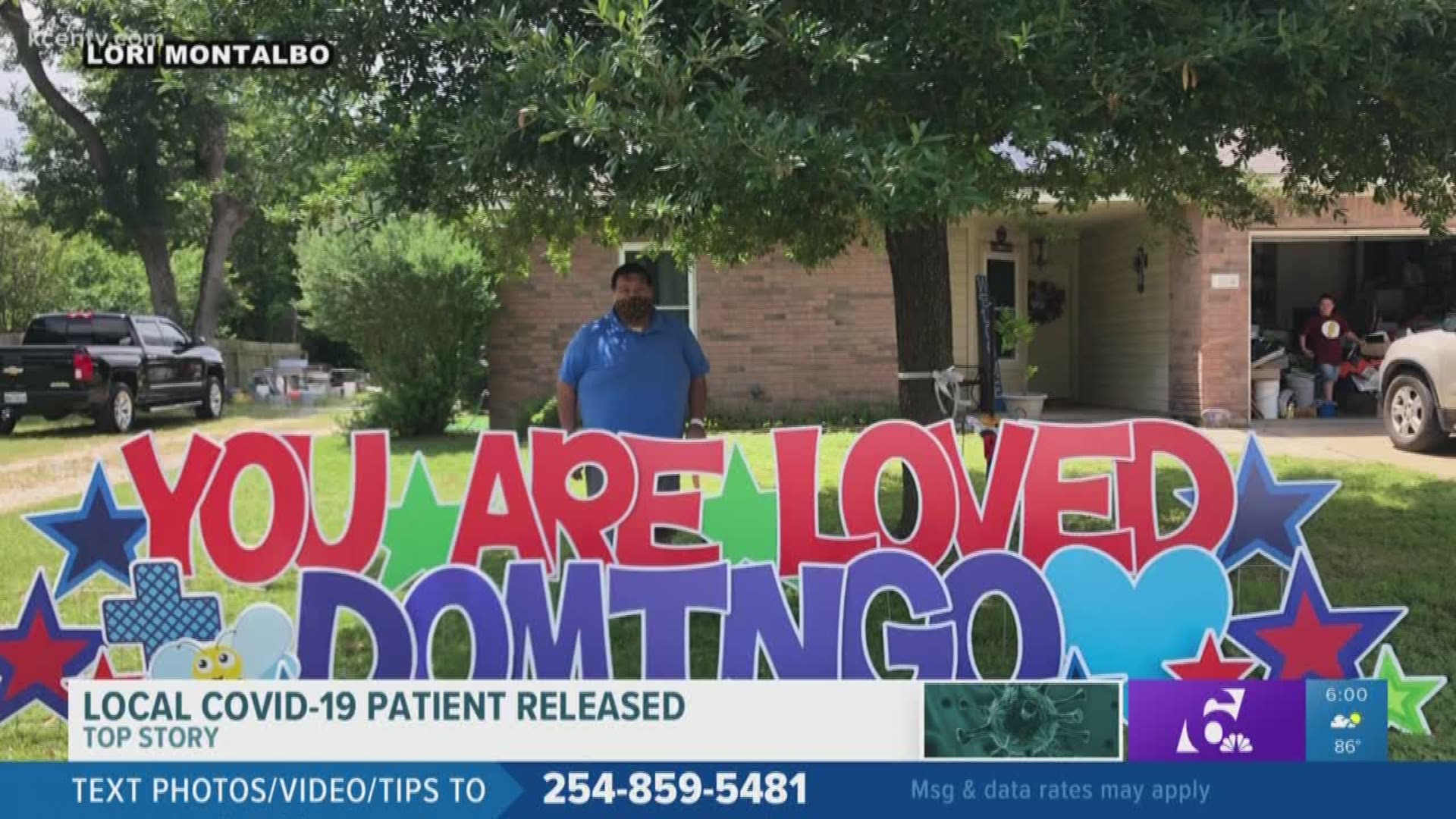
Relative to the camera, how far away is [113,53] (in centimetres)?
416

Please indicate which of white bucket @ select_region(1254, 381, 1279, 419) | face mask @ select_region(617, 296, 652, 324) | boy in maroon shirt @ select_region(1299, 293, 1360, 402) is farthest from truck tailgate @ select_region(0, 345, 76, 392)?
boy in maroon shirt @ select_region(1299, 293, 1360, 402)

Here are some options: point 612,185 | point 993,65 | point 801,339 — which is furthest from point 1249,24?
point 801,339

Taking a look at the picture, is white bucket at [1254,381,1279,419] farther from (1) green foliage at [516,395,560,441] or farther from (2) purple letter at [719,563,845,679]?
(2) purple letter at [719,563,845,679]

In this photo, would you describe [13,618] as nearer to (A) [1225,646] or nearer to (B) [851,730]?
(B) [851,730]

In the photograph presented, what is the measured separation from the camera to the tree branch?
7.91m

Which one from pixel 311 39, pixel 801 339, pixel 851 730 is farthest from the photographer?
pixel 801 339

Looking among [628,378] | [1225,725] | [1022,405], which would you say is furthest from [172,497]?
[1022,405]

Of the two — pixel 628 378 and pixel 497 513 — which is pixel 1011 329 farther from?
pixel 497 513

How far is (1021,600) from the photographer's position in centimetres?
330

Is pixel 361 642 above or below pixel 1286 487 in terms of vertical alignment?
below

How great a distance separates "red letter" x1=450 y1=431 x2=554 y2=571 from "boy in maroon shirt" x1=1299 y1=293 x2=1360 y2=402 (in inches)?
511

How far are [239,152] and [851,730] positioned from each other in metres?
4.47

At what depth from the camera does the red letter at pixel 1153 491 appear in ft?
10.8

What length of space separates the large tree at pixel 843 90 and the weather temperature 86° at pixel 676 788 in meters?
1.77
